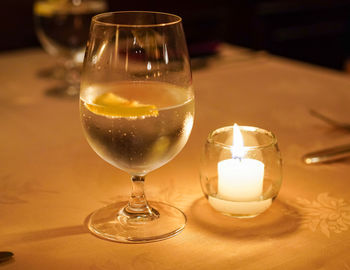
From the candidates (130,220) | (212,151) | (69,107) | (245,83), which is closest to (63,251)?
(130,220)

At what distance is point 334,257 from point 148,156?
233 millimetres

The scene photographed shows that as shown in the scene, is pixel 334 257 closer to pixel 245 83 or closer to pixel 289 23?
pixel 245 83

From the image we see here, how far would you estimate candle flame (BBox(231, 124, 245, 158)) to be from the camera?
0.67 m

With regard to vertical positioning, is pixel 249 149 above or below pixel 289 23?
above

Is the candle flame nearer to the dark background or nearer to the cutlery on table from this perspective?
the cutlery on table

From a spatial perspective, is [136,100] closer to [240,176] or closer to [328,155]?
[240,176]

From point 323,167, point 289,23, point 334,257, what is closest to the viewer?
point 334,257

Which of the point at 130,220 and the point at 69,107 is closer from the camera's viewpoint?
the point at 130,220

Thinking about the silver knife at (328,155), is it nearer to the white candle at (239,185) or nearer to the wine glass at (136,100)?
the white candle at (239,185)

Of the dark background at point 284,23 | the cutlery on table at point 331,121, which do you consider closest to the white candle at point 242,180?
the cutlery on table at point 331,121

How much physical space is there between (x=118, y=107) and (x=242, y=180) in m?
0.19

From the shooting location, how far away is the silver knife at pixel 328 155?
845 millimetres

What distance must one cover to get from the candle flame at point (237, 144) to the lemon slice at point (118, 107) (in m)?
0.12

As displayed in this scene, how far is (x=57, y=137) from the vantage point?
3.15ft
